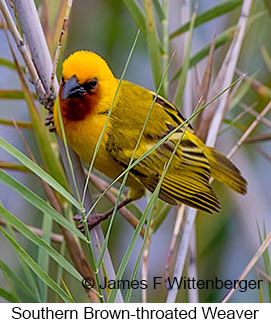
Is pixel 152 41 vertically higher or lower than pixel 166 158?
higher

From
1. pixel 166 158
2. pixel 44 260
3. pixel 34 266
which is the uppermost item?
pixel 34 266

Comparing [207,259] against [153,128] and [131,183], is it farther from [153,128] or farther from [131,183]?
[153,128]

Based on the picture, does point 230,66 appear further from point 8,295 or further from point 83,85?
point 8,295

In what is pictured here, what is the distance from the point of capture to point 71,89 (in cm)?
147

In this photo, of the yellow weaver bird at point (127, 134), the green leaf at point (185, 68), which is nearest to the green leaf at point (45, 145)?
the yellow weaver bird at point (127, 134)

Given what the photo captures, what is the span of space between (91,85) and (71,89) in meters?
0.10

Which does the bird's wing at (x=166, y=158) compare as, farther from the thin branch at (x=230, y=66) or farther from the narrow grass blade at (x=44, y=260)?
the narrow grass blade at (x=44, y=260)

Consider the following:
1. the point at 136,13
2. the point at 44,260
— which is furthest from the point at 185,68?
the point at 44,260

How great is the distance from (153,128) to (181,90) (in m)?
0.14

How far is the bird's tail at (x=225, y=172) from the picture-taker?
1875mm

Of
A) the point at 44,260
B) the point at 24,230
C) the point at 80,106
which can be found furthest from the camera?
the point at 80,106

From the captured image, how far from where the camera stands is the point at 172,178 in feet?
5.60
